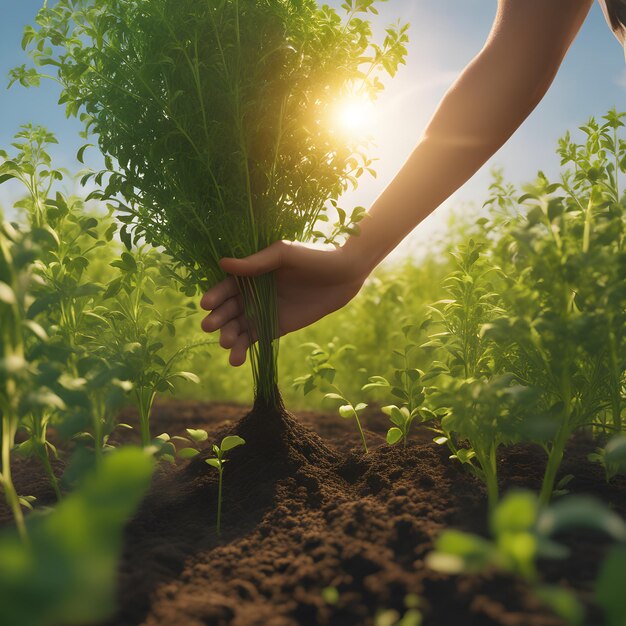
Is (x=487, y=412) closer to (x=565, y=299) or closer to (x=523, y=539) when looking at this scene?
(x=565, y=299)

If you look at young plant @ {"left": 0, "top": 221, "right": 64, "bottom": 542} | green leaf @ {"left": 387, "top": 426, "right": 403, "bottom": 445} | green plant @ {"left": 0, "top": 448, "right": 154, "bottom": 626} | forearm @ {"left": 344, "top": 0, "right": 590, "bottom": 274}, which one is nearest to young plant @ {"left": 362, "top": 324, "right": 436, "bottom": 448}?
green leaf @ {"left": 387, "top": 426, "right": 403, "bottom": 445}

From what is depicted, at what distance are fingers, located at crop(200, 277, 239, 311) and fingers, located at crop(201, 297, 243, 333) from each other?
23 millimetres

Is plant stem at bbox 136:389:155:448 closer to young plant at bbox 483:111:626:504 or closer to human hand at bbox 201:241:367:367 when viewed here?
human hand at bbox 201:241:367:367

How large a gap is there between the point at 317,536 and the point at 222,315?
103 centimetres

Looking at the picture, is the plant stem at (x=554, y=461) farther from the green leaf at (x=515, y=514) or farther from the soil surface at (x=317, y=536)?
the green leaf at (x=515, y=514)

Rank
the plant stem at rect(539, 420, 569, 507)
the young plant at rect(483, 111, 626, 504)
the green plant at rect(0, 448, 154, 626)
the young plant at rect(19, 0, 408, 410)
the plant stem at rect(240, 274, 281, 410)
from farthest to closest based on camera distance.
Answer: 1. the plant stem at rect(240, 274, 281, 410)
2. the young plant at rect(19, 0, 408, 410)
3. the plant stem at rect(539, 420, 569, 507)
4. the young plant at rect(483, 111, 626, 504)
5. the green plant at rect(0, 448, 154, 626)

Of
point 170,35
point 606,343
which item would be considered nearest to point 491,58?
point 170,35

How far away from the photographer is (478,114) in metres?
2.41

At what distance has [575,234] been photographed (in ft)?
4.65

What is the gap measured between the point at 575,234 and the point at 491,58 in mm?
1306

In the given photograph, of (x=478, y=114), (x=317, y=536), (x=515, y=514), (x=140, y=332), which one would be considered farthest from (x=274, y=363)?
(x=515, y=514)

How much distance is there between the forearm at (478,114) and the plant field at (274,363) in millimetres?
295

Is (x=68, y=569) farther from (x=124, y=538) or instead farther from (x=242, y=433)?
(x=242, y=433)

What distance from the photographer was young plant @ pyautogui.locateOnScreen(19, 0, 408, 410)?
196 centimetres
